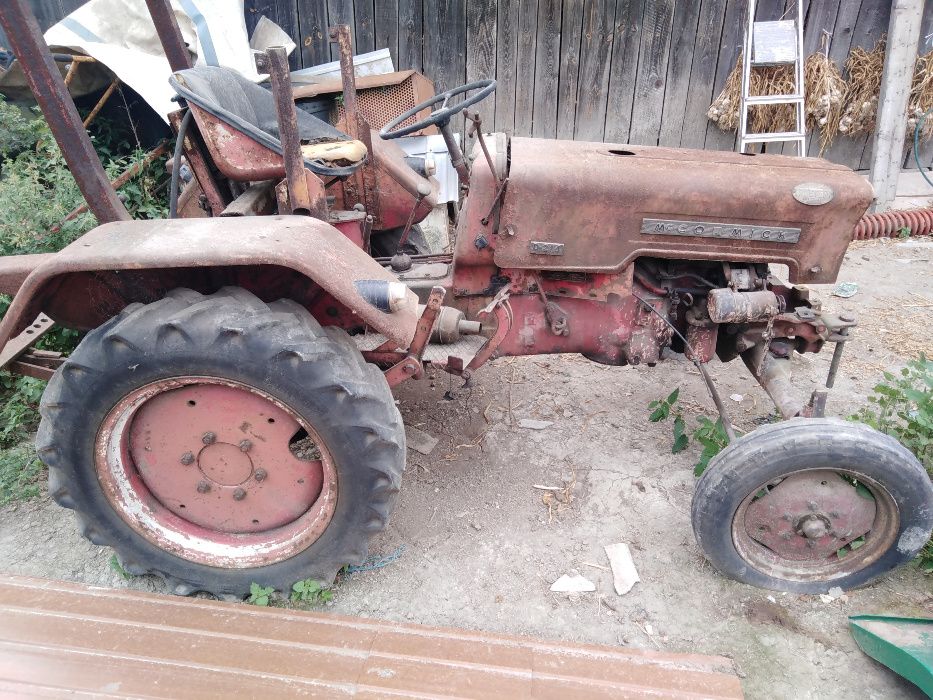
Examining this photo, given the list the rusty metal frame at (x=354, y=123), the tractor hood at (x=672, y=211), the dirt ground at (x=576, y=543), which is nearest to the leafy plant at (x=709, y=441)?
the dirt ground at (x=576, y=543)

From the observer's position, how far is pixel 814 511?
197cm

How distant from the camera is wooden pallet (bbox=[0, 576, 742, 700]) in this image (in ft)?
5.41

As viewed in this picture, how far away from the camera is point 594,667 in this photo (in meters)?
1.73

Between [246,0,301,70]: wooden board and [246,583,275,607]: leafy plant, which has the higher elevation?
[246,0,301,70]: wooden board

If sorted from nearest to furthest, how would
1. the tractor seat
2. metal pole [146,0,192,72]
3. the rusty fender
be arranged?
the rusty fender < the tractor seat < metal pole [146,0,192,72]

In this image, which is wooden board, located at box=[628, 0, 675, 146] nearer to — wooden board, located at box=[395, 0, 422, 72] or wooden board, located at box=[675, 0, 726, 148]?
wooden board, located at box=[675, 0, 726, 148]

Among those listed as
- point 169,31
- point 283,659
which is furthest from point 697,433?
point 169,31

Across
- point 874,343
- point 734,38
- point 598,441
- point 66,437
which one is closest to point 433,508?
point 598,441

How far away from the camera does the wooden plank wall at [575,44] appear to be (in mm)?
4918

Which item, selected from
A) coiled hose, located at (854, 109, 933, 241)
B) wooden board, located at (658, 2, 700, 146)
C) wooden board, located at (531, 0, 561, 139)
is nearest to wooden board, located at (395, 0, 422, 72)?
wooden board, located at (531, 0, 561, 139)

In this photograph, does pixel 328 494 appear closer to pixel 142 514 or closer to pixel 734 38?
pixel 142 514

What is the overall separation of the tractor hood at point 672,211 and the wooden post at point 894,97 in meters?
3.32

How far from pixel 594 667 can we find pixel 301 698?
804 millimetres

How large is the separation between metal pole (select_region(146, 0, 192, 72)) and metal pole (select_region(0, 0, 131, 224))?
69 centimetres
